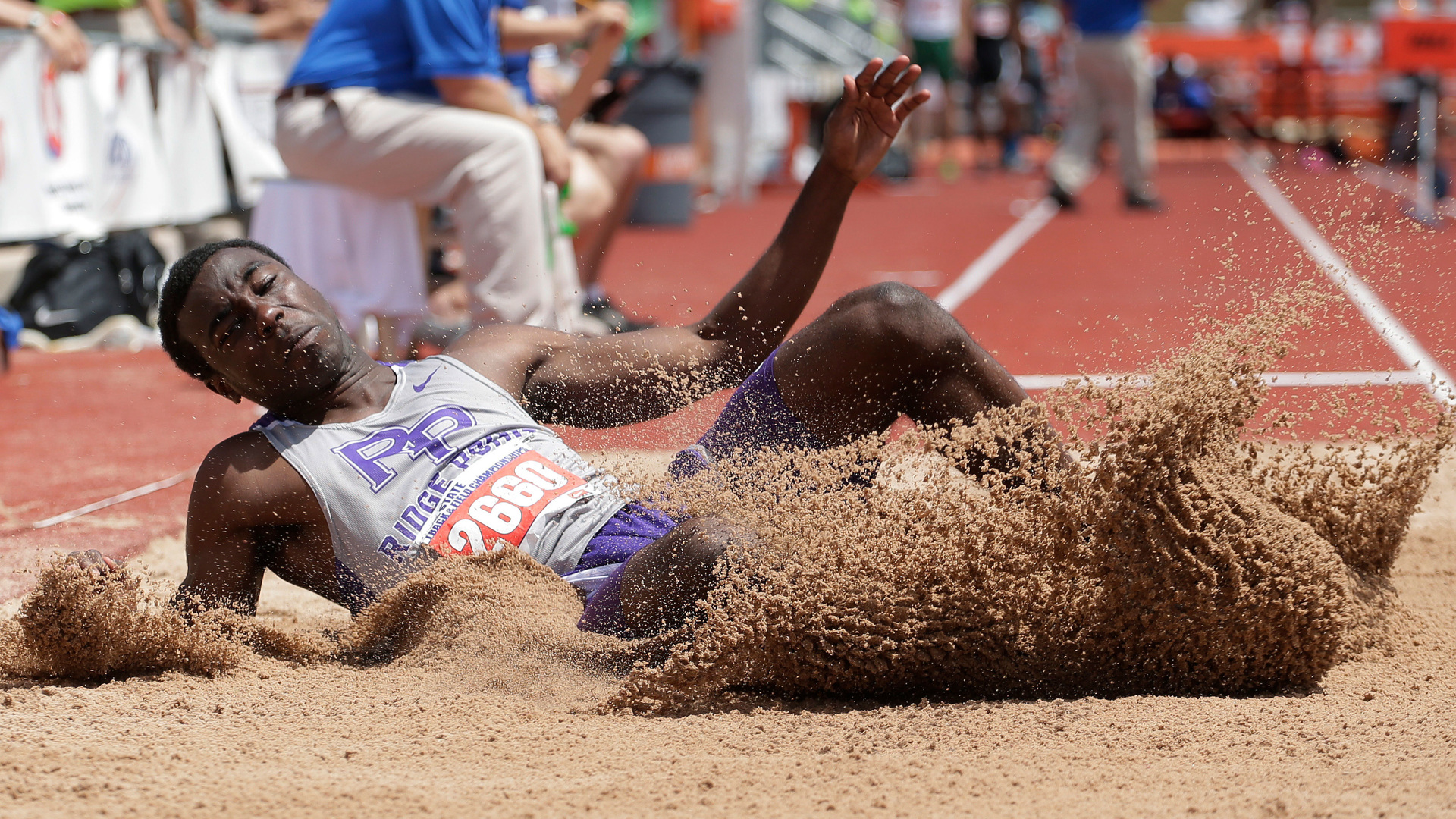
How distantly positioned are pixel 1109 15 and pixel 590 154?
5.06 metres

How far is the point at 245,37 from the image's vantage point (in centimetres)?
893

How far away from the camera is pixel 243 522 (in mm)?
2398

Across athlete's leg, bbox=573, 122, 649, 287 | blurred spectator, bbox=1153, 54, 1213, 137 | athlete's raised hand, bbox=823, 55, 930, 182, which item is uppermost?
athlete's raised hand, bbox=823, 55, 930, 182

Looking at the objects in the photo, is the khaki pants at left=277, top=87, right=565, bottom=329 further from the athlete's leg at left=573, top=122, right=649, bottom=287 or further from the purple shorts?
the purple shorts

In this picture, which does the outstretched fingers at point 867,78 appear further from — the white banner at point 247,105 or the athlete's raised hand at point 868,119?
the white banner at point 247,105

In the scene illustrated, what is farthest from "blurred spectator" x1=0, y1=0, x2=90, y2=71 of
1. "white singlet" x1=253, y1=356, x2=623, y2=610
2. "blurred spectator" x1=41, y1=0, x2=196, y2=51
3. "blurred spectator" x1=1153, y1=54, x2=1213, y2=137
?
"blurred spectator" x1=1153, y1=54, x2=1213, y2=137

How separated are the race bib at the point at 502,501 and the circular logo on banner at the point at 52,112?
17.0 ft

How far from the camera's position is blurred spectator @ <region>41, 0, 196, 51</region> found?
7.48 meters

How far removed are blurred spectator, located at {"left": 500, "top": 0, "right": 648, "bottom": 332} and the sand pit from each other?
3128 millimetres

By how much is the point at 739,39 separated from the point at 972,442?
36.4 ft

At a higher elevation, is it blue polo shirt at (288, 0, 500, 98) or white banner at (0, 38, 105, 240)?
blue polo shirt at (288, 0, 500, 98)

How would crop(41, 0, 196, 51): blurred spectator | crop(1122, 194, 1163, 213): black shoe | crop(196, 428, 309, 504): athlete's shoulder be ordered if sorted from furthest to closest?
1. crop(1122, 194, 1163, 213): black shoe
2. crop(41, 0, 196, 51): blurred spectator
3. crop(196, 428, 309, 504): athlete's shoulder

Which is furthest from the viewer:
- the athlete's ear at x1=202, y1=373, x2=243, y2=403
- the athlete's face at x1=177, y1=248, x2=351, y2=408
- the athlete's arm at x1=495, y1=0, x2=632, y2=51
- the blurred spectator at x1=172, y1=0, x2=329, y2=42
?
the blurred spectator at x1=172, y1=0, x2=329, y2=42

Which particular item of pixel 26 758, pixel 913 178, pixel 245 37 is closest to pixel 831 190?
pixel 26 758
